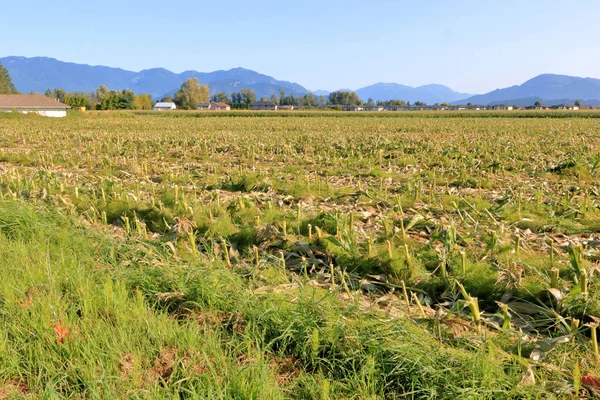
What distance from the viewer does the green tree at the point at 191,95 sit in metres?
134

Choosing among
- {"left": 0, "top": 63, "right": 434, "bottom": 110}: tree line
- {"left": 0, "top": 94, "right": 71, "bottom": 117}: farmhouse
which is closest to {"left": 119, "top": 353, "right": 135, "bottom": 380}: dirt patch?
{"left": 0, "top": 94, "right": 71, "bottom": 117}: farmhouse

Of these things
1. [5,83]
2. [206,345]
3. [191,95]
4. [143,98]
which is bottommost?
[206,345]

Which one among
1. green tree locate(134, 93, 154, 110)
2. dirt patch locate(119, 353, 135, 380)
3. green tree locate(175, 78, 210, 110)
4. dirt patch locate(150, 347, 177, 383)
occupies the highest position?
green tree locate(175, 78, 210, 110)

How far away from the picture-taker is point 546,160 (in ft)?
34.6

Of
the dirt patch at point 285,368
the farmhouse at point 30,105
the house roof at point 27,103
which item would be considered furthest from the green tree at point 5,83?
the dirt patch at point 285,368

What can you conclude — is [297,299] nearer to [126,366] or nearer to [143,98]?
[126,366]

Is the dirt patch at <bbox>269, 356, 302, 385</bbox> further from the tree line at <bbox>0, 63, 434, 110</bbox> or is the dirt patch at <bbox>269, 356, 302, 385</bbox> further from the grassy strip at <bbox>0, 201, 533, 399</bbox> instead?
the tree line at <bbox>0, 63, 434, 110</bbox>

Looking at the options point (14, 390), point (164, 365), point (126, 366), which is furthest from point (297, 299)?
point (14, 390)

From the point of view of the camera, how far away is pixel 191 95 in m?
134

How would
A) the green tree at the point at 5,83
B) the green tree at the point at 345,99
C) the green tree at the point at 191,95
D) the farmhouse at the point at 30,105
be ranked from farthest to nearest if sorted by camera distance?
the green tree at the point at 345,99
the green tree at the point at 191,95
the green tree at the point at 5,83
the farmhouse at the point at 30,105

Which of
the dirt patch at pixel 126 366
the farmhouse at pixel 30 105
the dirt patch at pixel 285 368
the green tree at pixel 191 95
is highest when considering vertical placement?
the green tree at pixel 191 95

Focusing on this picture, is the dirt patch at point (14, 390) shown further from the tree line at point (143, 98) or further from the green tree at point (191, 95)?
the green tree at point (191, 95)

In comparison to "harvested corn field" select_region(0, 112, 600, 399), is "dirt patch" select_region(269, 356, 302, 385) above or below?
below

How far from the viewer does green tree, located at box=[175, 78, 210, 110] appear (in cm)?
13350
